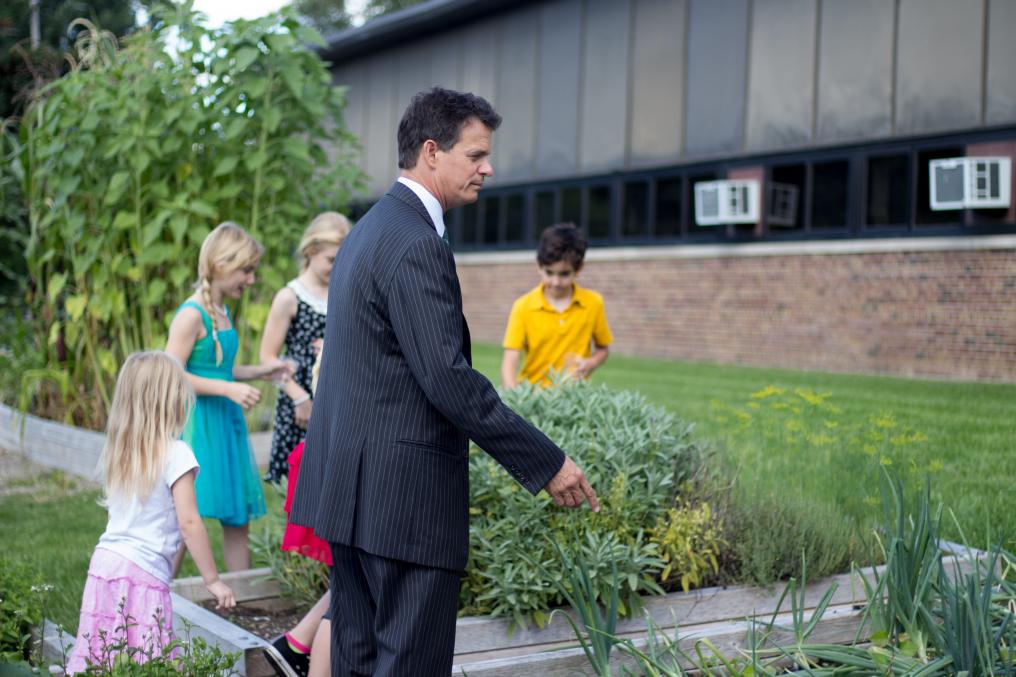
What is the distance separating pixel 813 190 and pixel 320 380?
47.6ft

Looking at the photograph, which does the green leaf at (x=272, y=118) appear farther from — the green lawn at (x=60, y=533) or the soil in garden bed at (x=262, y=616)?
the soil in garden bed at (x=262, y=616)

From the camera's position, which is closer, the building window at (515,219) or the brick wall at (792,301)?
the brick wall at (792,301)

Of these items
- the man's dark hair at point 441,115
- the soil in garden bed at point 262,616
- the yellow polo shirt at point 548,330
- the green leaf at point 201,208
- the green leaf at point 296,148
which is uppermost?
the green leaf at point 296,148

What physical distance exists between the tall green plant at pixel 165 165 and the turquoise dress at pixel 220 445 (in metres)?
3.29

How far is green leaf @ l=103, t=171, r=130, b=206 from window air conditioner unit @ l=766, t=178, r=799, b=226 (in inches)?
442

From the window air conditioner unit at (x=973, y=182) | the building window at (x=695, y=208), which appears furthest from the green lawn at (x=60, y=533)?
the building window at (x=695, y=208)

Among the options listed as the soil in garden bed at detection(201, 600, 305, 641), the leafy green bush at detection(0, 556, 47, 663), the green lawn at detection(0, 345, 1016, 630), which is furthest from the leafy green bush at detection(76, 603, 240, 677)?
the green lawn at detection(0, 345, 1016, 630)

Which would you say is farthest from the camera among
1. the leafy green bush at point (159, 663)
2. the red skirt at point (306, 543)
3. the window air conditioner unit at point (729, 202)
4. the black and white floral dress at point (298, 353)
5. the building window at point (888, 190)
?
the window air conditioner unit at point (729, 202)

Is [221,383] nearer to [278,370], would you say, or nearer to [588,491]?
[278,370]

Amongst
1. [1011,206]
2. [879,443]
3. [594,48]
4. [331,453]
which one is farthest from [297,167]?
[594,48]

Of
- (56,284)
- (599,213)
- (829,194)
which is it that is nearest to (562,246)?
(56,284)

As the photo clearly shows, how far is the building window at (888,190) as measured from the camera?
588 inches

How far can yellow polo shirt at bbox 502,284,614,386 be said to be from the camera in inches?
232

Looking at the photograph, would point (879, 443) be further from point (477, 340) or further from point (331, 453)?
point (477, 340)
